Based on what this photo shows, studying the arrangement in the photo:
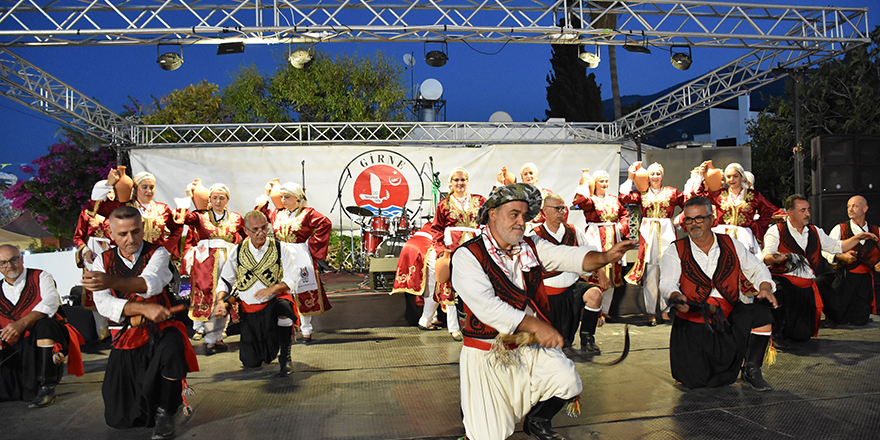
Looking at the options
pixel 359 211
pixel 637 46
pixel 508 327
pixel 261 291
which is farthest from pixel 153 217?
pixel 637 46

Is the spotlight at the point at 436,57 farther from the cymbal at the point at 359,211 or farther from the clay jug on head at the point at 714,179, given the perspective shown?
the clay jug on head at the point at 714,179

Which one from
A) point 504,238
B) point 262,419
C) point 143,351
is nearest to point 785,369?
point 504,238

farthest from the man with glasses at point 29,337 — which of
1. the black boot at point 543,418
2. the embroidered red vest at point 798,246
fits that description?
the embroidered red vest at point 798,246

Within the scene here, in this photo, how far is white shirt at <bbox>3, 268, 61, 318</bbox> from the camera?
4090mm

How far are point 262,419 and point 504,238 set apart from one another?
6.67 ft

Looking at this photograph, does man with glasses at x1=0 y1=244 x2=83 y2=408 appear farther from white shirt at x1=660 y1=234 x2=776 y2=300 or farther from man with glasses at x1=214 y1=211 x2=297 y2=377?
white shirt at x1=660 y1=234 x2=776 y2=300

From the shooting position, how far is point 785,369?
462 cm

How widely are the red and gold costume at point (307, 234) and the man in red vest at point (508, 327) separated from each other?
327cm

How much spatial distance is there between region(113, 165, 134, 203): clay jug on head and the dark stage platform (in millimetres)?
1527

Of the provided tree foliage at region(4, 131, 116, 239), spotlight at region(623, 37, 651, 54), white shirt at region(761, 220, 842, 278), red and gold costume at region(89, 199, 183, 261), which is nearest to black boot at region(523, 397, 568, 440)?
white shirt at region(761, 220, 842, 278)

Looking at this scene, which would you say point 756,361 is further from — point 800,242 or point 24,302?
point 24,302

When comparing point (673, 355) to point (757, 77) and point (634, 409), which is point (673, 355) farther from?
point (757, 77)

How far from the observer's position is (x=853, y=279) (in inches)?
243

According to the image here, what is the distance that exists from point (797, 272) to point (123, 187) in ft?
20.9
